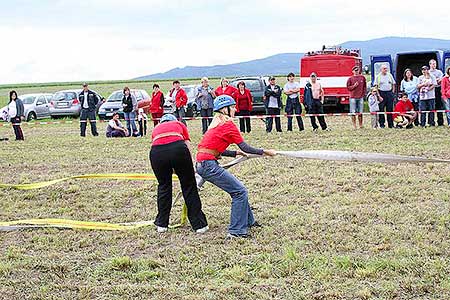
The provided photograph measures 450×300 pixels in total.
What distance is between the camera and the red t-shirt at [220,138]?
787cm

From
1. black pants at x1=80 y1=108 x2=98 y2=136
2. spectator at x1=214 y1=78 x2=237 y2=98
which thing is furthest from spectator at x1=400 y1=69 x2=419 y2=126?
black pants at x1=80 y1=108 x2=98 y2=136

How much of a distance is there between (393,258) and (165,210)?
2.81m

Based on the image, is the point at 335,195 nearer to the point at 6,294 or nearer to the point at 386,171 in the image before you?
the point at 386,171

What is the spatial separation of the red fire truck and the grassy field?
44.8ft

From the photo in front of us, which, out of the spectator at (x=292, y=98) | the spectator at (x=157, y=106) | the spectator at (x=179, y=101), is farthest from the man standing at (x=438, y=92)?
the spectator at (x=157, y=106)

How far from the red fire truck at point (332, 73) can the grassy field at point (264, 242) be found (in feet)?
44.8

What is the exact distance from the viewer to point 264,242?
767 centimetres

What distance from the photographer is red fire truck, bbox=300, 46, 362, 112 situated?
26984 millimetres

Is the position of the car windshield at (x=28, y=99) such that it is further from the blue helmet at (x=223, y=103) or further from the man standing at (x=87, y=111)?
the blue helmet at (x=223, y=103)

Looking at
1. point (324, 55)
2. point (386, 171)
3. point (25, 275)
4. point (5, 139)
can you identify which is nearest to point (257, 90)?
point (324, 55)

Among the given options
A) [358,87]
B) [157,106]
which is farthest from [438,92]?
[157,106]

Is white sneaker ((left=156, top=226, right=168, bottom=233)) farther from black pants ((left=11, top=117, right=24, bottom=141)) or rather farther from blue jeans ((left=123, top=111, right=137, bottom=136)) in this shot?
black pants ((left=11, top=117, right=24, bottom=141))

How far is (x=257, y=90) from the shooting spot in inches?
1039

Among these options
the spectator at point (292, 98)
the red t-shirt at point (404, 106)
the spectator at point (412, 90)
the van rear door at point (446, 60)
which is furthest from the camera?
the van rear door at point (446, 60)
